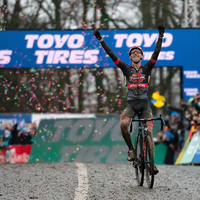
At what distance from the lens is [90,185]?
7.55 m

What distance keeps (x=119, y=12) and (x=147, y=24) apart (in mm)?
1015

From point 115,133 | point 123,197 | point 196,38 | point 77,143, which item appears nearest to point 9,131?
point 77,143

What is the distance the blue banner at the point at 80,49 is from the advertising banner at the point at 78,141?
178 cm

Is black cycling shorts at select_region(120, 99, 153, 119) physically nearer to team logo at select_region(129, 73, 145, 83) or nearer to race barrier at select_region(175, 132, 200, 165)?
team logo at select_region(129, 73, 145, 83)

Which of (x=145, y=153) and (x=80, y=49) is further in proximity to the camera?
(x=80, y=49)

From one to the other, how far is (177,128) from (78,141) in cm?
301

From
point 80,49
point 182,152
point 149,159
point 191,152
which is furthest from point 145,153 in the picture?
point 80,49

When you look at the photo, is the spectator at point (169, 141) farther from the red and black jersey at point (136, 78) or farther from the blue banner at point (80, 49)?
the red and black jersey at point (136, 78)

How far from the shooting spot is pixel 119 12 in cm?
1569

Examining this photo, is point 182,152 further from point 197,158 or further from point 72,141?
point 72,141

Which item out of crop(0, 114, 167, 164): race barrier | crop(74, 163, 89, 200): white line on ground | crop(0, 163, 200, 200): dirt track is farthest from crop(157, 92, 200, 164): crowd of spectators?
crop(74, 163, 89, 200): white line on ground

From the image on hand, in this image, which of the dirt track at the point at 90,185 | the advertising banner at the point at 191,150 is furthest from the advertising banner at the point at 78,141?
the dirt track at the point at 90,185

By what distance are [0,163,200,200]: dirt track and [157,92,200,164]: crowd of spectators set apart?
3.96m

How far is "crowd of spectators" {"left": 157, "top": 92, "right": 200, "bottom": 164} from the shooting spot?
1405 cm
